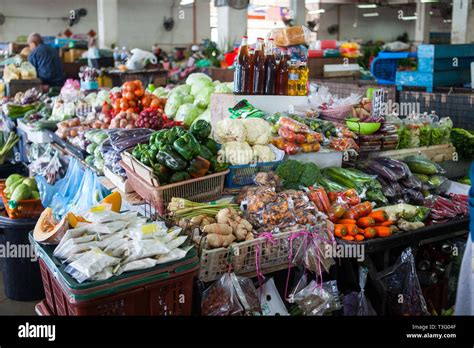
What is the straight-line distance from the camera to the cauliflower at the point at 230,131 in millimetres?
3008

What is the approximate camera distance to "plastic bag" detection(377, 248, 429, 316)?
8.89ft

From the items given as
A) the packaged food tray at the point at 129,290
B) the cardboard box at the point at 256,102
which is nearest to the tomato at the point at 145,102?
the cardboard box at the point at 256,102

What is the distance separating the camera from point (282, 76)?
12.2 feet

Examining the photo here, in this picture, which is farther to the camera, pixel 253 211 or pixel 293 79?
pixel 293 79

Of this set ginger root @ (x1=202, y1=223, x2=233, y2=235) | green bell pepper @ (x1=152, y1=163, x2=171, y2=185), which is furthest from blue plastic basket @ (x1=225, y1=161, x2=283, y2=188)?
ginger root @ (x1=202, y1=223, x2=233, y2=235)

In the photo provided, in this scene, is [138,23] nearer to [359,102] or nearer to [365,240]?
[359,102]

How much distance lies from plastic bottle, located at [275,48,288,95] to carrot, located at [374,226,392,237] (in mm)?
1511

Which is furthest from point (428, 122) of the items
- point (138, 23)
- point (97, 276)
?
point (138, 23)

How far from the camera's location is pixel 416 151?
356 centimetres

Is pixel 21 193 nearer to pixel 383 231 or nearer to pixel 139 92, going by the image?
pixel 139 92

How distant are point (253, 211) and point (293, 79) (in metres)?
1.53

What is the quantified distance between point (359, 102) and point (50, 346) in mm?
2998

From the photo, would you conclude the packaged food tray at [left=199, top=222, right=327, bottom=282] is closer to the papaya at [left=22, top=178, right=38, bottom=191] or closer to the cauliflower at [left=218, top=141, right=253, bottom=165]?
the cauliflower at [left=218, top=141, right=253, bottom=165]

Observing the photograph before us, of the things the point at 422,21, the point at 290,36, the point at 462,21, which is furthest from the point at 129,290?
the point at 422,21
